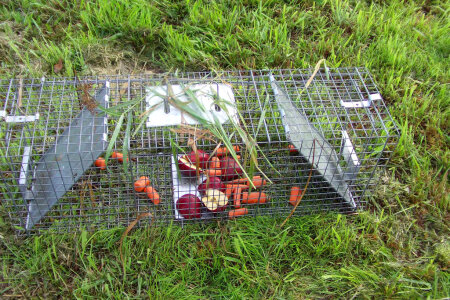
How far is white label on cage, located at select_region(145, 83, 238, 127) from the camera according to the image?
2166 millimetres

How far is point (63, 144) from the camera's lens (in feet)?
7.54

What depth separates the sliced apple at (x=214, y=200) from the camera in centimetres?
238

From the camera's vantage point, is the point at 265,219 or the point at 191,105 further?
the point at 265,219

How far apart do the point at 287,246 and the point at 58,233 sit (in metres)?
1.22

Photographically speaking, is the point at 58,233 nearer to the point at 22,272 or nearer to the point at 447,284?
the point at 22,272

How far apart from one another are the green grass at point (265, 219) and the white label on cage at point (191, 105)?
Answer: 524 millimetres

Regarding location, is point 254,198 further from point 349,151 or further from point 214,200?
point 349,151

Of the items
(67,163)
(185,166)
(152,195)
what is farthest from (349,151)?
(67,163)

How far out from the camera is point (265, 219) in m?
2.50

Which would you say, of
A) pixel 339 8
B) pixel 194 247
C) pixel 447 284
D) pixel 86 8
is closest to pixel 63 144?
pixel 194 247

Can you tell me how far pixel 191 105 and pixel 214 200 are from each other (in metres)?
0.53

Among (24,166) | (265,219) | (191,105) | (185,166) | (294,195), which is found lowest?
(265,219)

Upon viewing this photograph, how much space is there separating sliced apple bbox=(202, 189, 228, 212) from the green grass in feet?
0.44

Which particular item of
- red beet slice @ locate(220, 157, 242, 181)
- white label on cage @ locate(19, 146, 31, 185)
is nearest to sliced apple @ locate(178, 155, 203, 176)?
red beet slice @ locate(220, 157, 242, 181)
